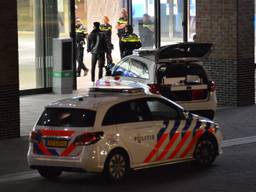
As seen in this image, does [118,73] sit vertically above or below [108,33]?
below

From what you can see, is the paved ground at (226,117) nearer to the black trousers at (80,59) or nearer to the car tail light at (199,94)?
the car tail light at (199,94)

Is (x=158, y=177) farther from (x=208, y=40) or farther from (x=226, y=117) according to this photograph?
(x=208, y=40)

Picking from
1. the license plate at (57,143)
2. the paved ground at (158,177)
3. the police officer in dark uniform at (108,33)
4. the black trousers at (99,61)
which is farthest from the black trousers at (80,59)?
the license plate at (57,143)

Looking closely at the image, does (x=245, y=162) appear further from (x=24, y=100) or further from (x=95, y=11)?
(x=95, y=11)

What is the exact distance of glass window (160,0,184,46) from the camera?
30.3 metres

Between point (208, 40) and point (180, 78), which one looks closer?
point (180, 78)

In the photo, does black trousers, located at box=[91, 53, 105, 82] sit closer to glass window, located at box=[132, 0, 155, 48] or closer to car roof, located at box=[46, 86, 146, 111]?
glass window, located at box=[132, 0, 155, 48]

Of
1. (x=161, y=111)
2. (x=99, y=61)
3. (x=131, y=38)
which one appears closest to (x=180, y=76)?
(x=161, y=111)

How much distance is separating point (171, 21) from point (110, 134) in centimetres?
1827

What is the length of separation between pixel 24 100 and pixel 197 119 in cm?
985

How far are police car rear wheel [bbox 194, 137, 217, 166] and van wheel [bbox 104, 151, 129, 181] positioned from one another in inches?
69.0

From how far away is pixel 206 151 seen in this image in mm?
14156

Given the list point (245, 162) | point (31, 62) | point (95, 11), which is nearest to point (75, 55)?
point (31, 62)

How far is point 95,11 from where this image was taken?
30.9 meters
